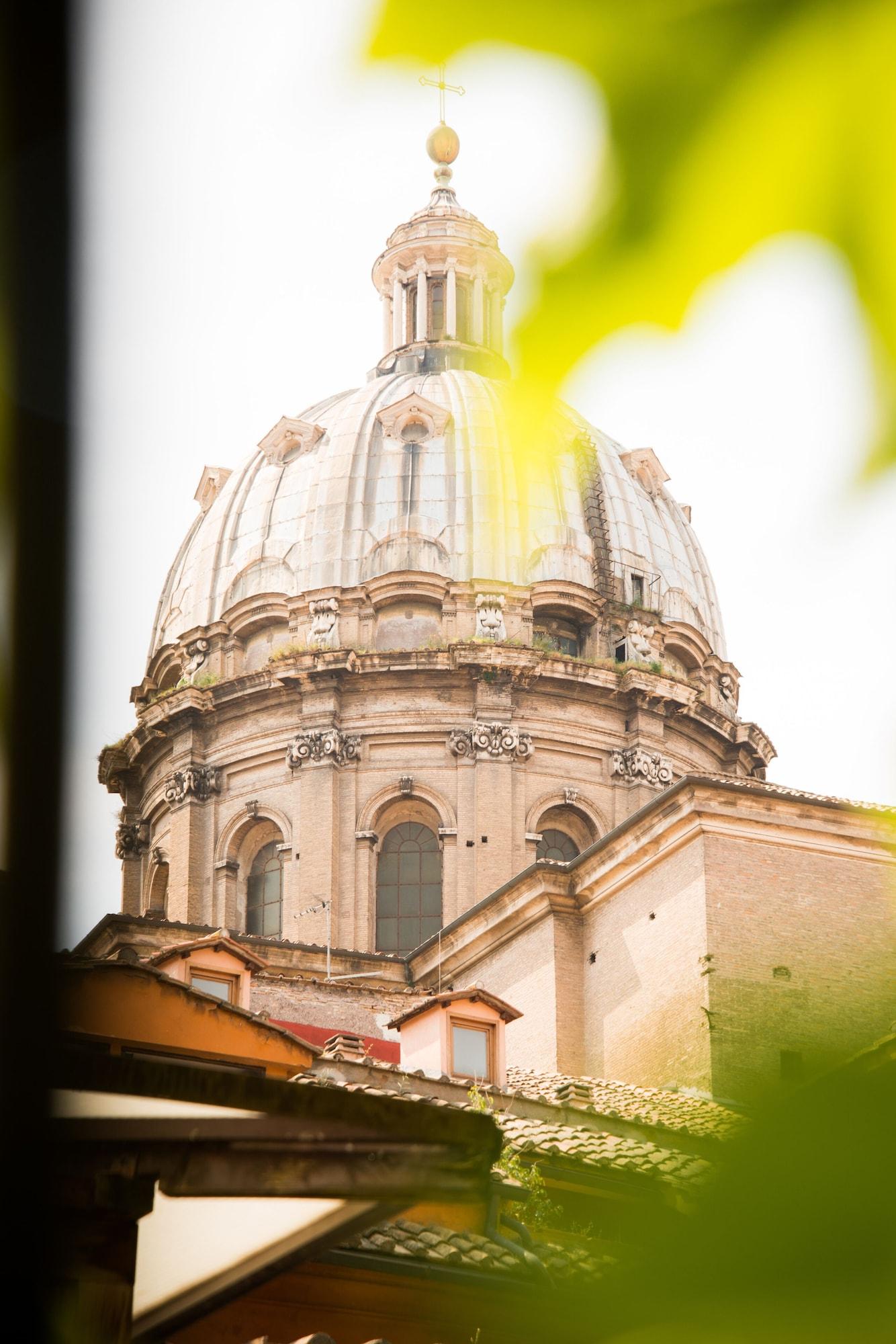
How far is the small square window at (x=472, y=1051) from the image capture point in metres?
18.0

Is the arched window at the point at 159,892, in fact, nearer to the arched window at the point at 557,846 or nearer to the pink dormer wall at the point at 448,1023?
the arched window at the point at 557,846

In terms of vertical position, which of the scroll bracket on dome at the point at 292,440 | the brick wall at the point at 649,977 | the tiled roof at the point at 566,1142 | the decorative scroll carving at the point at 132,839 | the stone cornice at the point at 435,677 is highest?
the scroll bracket on dome at the point at 292,440

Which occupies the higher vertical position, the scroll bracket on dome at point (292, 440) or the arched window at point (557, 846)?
the scroll bracket on dome at point (292, 440)

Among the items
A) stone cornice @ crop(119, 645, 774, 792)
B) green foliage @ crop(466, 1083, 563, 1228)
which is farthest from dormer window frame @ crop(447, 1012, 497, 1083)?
stone cornice @ crop(119, 645, 774, 792)

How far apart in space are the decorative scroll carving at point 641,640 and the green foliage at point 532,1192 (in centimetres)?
1922

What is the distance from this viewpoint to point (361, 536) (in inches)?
1335

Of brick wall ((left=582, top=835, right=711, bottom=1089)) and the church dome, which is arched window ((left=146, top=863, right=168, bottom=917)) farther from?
brick wall ((left=582, top=835, right=711, bottom=1089))

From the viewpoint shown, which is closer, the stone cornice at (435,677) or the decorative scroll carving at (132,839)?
the stone cornice at (435,677)

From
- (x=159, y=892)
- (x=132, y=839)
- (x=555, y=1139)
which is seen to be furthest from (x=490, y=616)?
(x=555, y=1139)

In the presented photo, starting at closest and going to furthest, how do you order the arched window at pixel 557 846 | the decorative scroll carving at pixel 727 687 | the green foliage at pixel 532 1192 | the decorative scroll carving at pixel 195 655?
the green foliage at pixel 532 1192, the arched window at pixel 557 846, the decorative scroll carving at pixel 195 655, the decorative scroll carving at pixel 727 687

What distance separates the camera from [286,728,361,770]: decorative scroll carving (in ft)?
102

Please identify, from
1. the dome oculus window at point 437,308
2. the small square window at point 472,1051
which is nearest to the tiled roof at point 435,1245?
the small square window at point 472,1051

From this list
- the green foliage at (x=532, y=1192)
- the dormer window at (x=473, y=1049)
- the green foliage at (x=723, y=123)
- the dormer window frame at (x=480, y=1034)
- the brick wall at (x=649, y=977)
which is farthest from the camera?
the brick wall at (x=649, y=977)

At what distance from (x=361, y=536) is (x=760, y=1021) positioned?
32784 millimetres
